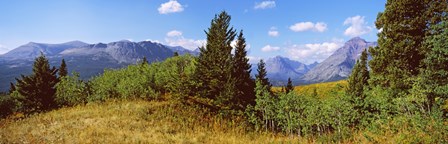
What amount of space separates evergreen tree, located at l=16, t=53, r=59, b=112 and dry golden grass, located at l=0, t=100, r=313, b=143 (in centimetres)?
4338

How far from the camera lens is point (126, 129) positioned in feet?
45.3

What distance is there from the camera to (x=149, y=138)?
1225 centimetres

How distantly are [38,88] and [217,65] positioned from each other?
42.9m

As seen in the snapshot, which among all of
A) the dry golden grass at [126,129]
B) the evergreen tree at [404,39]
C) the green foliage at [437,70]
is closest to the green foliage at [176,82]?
the dry golden grass at [126,129]

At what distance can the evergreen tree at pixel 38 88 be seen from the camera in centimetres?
5447

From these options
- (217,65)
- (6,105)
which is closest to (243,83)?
(217,65)

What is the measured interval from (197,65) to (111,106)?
1373 cm

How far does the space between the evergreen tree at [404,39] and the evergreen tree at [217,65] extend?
1434 centimetres

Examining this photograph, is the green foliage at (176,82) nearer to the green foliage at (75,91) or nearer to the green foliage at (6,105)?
the green foliage at (75,91)

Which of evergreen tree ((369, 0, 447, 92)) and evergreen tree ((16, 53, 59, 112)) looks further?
evergreen tree ((16, 53, 59, 112))

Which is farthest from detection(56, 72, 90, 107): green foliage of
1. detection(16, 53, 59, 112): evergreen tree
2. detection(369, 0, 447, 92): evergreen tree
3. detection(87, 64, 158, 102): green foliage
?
detection(369, 0, 447, 92): evergreen tree

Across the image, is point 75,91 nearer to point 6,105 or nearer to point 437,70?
point 437,70

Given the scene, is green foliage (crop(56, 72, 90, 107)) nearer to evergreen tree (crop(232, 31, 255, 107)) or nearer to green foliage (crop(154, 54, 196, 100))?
green foliage (crop(154, 54, 196, 100))

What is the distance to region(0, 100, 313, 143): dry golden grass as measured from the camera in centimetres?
1229
